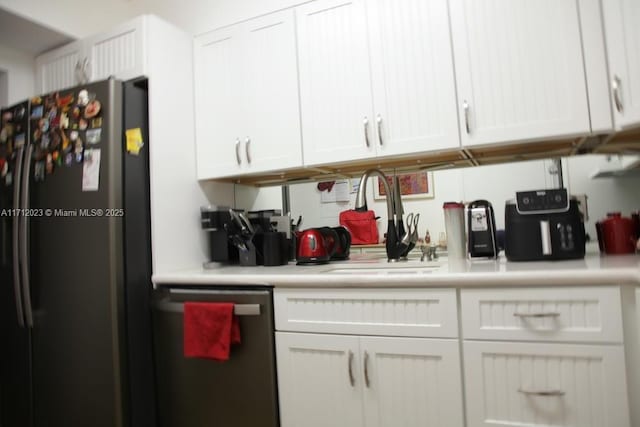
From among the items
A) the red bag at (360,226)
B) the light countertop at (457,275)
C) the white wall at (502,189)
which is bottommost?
the light countertop at (457,275)

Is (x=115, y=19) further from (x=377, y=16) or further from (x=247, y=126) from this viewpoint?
(x=377, y=16)

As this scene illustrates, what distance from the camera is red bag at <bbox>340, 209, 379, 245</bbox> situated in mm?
2002

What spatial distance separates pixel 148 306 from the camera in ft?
5.71

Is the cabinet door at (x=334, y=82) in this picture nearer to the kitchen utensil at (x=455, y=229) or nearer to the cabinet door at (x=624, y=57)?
the kitchen utensil at (x=455, y=229)

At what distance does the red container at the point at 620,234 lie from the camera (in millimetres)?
1440

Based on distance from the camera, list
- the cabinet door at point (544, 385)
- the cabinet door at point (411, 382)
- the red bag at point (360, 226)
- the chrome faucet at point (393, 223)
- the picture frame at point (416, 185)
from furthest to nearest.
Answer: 1. the red bag at point (360, 226)
2. the picture frame at point (416, 185)
3. the chrome faucet at point (393, 223)
4. the cabinet door at point (411, 382)
5. the cabinet door at point (544, 385)

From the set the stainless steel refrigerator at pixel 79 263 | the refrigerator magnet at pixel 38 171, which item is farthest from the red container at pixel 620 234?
the refrigerator magnet at pixel 38 171

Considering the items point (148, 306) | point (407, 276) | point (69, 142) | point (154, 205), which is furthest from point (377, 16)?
point (148, 306)

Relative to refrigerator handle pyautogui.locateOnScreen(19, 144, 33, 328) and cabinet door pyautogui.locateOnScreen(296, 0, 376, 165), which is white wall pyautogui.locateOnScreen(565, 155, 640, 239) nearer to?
cabinet door pyautogui.locateOnScreen(296, 0, 376, 165)

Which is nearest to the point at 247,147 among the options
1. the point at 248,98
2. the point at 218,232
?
the point at 248,98

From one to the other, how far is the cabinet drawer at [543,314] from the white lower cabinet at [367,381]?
12 cm

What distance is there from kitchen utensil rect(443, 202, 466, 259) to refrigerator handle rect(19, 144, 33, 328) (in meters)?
1.93

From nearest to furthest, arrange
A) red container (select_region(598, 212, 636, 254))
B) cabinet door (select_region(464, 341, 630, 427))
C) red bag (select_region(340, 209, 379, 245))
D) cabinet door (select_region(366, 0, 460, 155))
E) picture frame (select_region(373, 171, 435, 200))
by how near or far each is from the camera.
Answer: cabinet door (select_region(464, 341, 630, 427)) → red container (select_region(598, 212, 636, 254)) → cabinet door (select_region(366, 0, 460, 155)) → picture frame (select_region(373, 171, 435, 200)) → red bag (select_region(340, 209, 379, 245))

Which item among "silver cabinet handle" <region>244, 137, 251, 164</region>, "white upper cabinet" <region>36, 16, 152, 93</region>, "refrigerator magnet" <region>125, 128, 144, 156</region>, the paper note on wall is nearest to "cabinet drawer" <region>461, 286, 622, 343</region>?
the paper note on wall
